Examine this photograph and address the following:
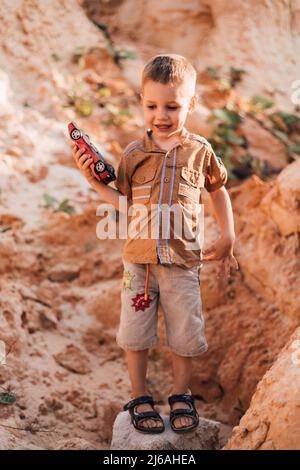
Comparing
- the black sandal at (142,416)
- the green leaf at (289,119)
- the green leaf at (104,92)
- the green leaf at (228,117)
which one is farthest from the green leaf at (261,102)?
the black sandal at (142,416)

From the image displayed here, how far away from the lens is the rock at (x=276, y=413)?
2.10m

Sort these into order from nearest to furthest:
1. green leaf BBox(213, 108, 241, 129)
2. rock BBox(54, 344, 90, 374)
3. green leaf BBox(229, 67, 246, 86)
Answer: rock BBox(54, 344, 90, 374) < green leaf BBox(213, 108, 241, 129) < green leaf BBox(229, 67, 246, 86)

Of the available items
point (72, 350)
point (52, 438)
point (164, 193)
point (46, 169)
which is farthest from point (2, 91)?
point (52, 438)

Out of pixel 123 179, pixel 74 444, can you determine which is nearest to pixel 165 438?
pixel 74 444

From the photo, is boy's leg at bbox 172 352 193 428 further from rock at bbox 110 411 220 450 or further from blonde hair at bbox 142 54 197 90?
blonde hair at bbox 142 54 197 90

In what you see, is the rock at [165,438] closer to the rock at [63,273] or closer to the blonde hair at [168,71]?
the rock at [63,273]

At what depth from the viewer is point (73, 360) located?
10.7 feet

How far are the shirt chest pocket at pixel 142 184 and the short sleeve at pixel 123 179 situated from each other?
3cm

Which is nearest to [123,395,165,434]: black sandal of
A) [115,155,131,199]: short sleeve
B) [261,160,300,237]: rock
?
[115,155,131,199]: short sleeve

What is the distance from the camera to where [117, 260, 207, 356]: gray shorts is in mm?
2605

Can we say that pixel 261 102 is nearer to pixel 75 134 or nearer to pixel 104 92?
pixel 104 92

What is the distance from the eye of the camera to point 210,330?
11.1ft

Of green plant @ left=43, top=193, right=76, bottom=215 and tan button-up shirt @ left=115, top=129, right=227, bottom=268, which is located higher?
green plant @ left=43, top=193, right=76, bottom=215

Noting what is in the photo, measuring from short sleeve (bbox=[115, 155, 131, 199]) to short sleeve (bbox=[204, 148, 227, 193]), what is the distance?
0.36 m
